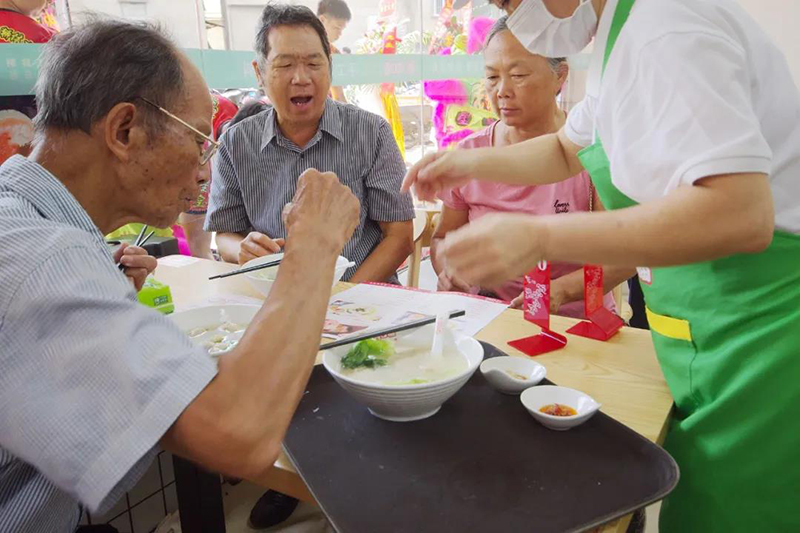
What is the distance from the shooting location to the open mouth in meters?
2.00

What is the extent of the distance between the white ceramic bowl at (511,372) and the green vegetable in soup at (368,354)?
0.18 m

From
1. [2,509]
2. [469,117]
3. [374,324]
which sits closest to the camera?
[2,509]

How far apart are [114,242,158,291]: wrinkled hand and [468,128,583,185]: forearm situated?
816 millimetres

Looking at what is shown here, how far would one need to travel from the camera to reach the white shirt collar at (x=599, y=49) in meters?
0.91

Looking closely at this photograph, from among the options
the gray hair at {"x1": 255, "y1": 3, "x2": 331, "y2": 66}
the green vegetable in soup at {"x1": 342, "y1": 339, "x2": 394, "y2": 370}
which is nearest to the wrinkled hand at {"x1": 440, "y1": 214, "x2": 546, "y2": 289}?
the green vegetable in soup at {"x1": 342, "y1": 339, "x2": 394, "y2": 370}

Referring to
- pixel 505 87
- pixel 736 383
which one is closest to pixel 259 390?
pixel 736 383

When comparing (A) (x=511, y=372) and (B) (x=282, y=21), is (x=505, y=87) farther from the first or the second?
(A) (x=511, y=372)

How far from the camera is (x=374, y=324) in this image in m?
1.36

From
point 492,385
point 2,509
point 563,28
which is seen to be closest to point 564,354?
point 492,385

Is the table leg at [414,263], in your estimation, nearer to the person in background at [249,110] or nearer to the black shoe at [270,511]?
the person in background at [249,110]

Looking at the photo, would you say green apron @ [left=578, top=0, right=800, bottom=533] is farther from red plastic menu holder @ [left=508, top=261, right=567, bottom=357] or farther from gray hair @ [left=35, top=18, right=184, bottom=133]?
gray hair @ [left=35, top=18, right=184, bottom=133]

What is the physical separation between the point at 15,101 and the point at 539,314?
207 centimetres

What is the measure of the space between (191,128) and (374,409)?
57 cm

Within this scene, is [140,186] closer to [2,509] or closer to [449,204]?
[2,509]
